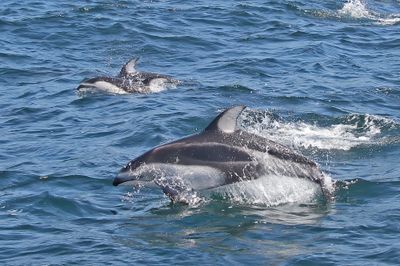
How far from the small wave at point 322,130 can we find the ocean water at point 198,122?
0.04m

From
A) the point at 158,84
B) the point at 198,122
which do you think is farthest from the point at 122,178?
the point at 158,84

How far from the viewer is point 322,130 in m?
19.9

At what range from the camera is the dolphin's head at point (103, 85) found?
22997mm

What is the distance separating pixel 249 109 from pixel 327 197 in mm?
6355

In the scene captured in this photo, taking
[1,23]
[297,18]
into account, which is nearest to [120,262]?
[1,23]

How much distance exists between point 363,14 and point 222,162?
20660 millimetres

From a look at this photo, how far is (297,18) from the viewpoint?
3319 centimetres

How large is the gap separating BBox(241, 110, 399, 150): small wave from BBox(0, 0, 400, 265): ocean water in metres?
0.04

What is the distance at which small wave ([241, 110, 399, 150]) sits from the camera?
18797 mm

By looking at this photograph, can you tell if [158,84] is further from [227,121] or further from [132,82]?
[227,121]

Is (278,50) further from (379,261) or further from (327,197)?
(379,261)

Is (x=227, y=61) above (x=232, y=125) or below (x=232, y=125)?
below

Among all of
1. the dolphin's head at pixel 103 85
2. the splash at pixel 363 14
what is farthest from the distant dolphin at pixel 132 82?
the splash at pixel 363 14

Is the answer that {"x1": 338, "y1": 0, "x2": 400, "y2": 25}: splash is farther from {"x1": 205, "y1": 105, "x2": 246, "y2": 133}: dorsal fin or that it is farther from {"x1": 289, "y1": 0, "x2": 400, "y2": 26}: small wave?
{"x1": 205, "y1": 105, "x2": 246, "y2": 133}: dorsal fin
